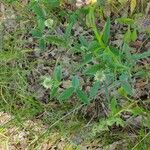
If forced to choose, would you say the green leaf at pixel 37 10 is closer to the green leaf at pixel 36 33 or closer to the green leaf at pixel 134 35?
the green leaf at pixel 36 33

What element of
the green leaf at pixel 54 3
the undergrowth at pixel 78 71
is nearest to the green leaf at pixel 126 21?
the undergrowth at pixel 78 71

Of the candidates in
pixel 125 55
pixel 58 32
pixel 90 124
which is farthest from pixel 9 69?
pixel 125 55

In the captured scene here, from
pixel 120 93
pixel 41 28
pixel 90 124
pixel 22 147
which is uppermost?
pixel 41 28

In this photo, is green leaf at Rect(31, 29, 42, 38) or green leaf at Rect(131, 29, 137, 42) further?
green leaf at Rect(131, 29, 137, 42)

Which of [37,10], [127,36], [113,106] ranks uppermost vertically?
[37,10]

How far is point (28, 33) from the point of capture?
86.8 inches

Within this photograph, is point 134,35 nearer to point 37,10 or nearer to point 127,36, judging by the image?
point 127,36

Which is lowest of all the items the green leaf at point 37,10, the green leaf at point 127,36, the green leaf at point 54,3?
the green leaf at point 127,36

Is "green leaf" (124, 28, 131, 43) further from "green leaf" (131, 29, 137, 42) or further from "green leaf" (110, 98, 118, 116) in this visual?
"green leaf" (110, 98, 118, 116)

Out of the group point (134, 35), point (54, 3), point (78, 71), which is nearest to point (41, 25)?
point (54, 3)

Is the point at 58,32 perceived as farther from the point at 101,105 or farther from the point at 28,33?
the point at 101,105

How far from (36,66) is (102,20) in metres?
0.42

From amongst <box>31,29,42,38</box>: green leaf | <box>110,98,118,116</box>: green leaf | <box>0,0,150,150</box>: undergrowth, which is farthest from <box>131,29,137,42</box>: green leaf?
<box>31,29,42,38</box>: green leaf

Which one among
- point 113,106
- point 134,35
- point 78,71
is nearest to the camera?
point 113,106
